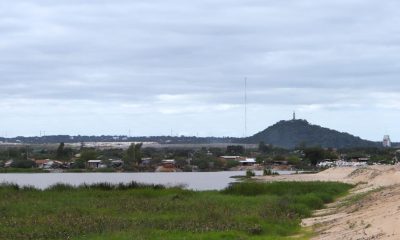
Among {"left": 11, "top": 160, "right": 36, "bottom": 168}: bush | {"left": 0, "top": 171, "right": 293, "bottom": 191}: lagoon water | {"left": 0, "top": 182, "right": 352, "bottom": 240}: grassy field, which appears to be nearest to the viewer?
{"left": 0, "top": 182, "right": 352, "bottom": 240}: grassy field

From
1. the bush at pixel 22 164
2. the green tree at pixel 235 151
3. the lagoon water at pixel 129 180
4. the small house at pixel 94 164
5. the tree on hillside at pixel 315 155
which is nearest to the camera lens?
the lagoon water at pixel 129 180

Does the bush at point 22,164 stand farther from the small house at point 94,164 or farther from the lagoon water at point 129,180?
Result: the lagoon water at point 129,180

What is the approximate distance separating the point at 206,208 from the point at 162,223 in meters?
6.37

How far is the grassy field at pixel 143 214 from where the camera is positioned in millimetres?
21439

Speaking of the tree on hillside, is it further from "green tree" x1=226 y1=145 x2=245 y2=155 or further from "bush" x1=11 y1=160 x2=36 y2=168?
"bush" x1=11 y1=160 x2=36 y2=168

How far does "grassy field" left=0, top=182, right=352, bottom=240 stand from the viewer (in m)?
21.4

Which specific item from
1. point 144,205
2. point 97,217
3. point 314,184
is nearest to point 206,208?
point 144,205

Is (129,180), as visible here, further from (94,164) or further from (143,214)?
(94,164)

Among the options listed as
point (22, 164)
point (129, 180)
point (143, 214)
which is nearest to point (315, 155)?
point (22, 164)

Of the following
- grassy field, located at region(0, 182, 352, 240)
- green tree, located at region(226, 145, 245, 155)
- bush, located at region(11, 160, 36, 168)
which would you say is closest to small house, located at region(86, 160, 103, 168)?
bush, located at region(11, 160, 36, 168)

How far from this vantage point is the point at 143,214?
27.1 m

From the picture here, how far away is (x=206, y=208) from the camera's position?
29.9 metres

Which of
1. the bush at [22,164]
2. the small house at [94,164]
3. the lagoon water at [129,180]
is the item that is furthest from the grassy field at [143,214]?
the small house at [94,164]

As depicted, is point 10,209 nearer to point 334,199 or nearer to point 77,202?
point 77,202
